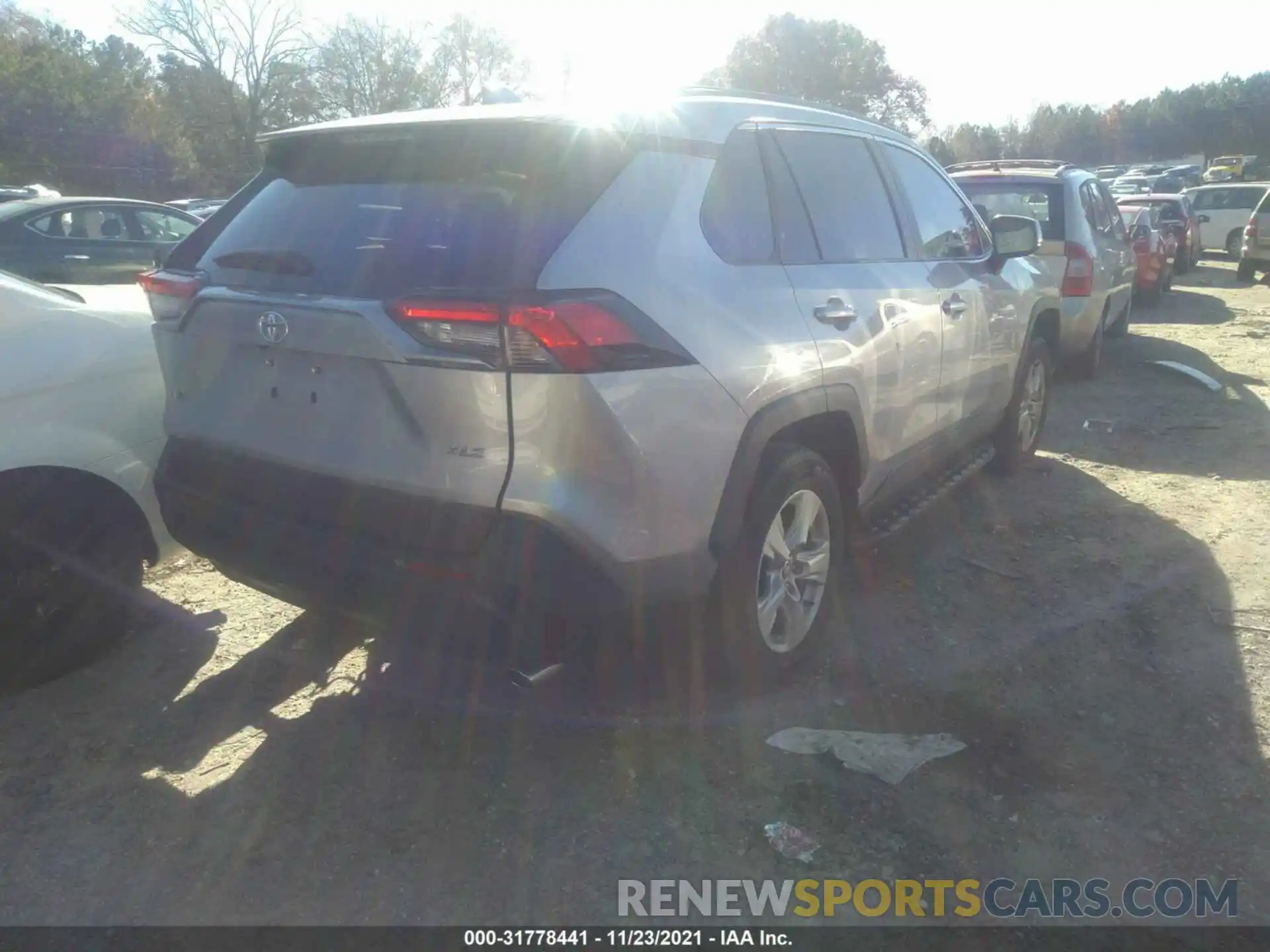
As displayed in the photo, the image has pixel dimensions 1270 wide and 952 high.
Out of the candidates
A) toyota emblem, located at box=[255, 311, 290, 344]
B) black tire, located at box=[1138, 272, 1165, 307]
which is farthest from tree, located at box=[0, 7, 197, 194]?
toyota emblem, located at box=[255, 311, 290, 344]

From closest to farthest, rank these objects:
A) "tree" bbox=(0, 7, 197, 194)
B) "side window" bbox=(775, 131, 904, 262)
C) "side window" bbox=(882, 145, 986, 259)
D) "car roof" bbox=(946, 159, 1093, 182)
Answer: "side window" bbox=(775, 131, 904, 262), "side window" bbox=(882, 145, 986, 259), "car roof" bbox=(946, 159, 1093, 182), "tree" bbox=(0, 7, 197, 194)

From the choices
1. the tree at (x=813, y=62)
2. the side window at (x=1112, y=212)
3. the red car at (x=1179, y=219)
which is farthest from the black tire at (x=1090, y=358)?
the tree at (x=813, y=62)

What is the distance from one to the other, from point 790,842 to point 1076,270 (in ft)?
21.9

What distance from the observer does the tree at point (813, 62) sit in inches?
1896

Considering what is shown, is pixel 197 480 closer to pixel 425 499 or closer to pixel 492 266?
pixel 425 499

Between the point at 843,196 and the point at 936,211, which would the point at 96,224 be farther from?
the point at 843,196

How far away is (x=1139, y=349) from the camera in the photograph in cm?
1077

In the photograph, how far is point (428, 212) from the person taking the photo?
9.29ft

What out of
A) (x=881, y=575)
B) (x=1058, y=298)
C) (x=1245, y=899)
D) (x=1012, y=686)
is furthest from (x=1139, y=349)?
(x=1245, y=899)

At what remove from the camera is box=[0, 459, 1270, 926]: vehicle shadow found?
8.78 feet

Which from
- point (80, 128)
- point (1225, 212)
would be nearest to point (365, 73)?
point (80, 128)

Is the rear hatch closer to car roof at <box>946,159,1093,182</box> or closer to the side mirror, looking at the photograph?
the side mirror

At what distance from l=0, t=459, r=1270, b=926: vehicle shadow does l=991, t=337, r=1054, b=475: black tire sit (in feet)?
5.54
